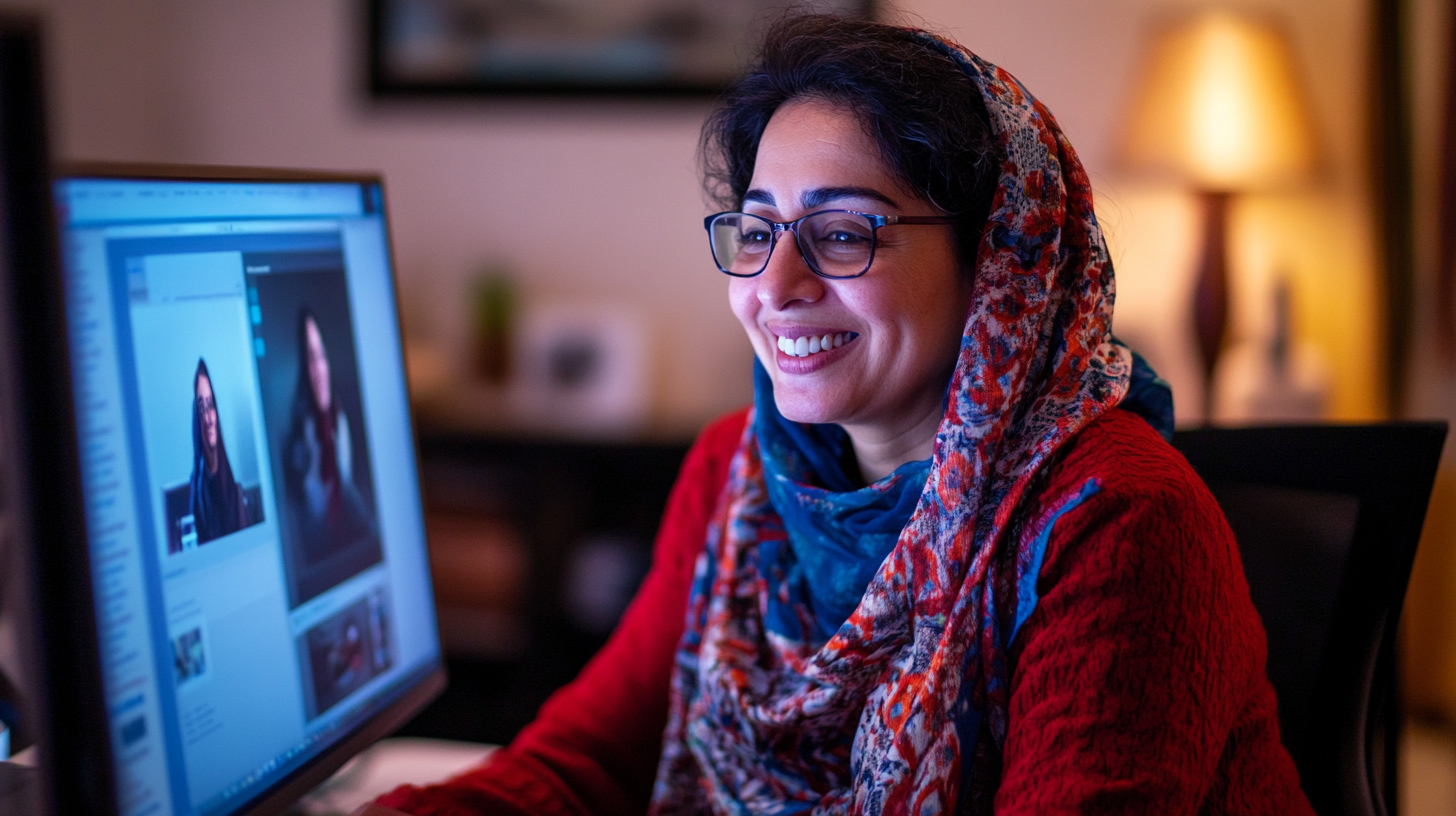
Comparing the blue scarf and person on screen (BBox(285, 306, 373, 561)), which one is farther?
the blue scarf

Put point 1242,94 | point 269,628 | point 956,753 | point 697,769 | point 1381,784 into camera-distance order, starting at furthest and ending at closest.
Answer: point 1242,94, point 697,769, point 1381,784, point 956,753, point 269,628

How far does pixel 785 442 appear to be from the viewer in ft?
3.78

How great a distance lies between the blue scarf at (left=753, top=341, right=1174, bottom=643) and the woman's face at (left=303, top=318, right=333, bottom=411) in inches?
18.1

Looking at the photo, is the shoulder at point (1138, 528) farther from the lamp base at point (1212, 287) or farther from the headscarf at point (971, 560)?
the lamp base at point (1212, 287)

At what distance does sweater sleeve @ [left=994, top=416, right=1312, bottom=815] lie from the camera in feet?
2.47

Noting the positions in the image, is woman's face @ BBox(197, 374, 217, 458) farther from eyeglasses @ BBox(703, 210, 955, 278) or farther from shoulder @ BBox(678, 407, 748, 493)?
shoulder @ BBox(678, 407, 748, 493)

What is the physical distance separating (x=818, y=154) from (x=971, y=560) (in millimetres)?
397

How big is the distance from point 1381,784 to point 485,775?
849mm

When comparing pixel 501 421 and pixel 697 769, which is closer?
pixel 697 769

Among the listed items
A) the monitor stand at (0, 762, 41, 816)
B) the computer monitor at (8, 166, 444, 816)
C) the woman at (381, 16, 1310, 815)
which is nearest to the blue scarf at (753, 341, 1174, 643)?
the woman at (381, 16, 1310, 815)

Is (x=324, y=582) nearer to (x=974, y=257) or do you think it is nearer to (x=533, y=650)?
(x=974, y=257)

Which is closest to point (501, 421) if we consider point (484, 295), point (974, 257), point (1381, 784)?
point (484, 295)

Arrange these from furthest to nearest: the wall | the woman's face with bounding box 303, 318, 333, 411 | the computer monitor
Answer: the wall, the woman's face with bounding box 303, 318, 333, 411, the computer monitor

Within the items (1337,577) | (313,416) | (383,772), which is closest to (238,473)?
(313,416)
